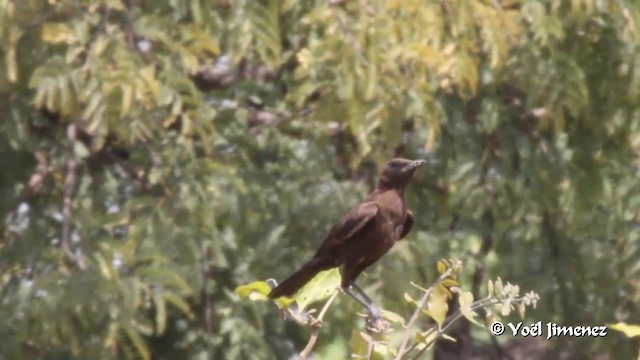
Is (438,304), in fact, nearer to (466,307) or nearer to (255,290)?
(466,307)

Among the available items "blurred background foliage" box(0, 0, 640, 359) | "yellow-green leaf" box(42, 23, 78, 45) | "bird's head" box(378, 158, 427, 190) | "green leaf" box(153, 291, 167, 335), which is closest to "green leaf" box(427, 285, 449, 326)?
"bird's head" box(378, 158, 427, 190)

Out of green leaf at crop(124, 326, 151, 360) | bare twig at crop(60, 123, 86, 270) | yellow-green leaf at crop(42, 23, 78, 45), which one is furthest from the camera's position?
bare twig at crop(60, 123, 86, 270)

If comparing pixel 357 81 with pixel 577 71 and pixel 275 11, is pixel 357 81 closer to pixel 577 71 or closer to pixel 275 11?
pixel 275 11

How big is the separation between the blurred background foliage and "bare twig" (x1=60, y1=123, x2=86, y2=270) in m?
0.01

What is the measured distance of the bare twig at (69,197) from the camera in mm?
6273

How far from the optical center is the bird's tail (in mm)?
3410

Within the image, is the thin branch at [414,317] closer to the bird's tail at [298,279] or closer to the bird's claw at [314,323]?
the bird's claw at [314,323]

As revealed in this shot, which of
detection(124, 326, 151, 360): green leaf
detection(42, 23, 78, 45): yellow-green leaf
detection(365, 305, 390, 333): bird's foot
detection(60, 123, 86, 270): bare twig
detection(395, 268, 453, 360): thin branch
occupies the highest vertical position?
detection(395, 268, 453, 360): thin branch

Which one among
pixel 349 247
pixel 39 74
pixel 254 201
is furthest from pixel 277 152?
pixel 349 247

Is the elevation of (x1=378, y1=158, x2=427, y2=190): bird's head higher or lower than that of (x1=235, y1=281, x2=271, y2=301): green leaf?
lower

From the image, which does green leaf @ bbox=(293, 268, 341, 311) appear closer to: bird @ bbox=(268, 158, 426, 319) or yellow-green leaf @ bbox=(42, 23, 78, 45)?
bird @ bbox=(268, 158, 426, 319)

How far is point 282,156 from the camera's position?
290 inches

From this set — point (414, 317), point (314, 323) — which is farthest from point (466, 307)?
point (314, 323)

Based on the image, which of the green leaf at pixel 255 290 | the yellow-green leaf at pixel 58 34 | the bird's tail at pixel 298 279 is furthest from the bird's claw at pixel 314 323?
the yellow-green leaf at pixel 58 34
